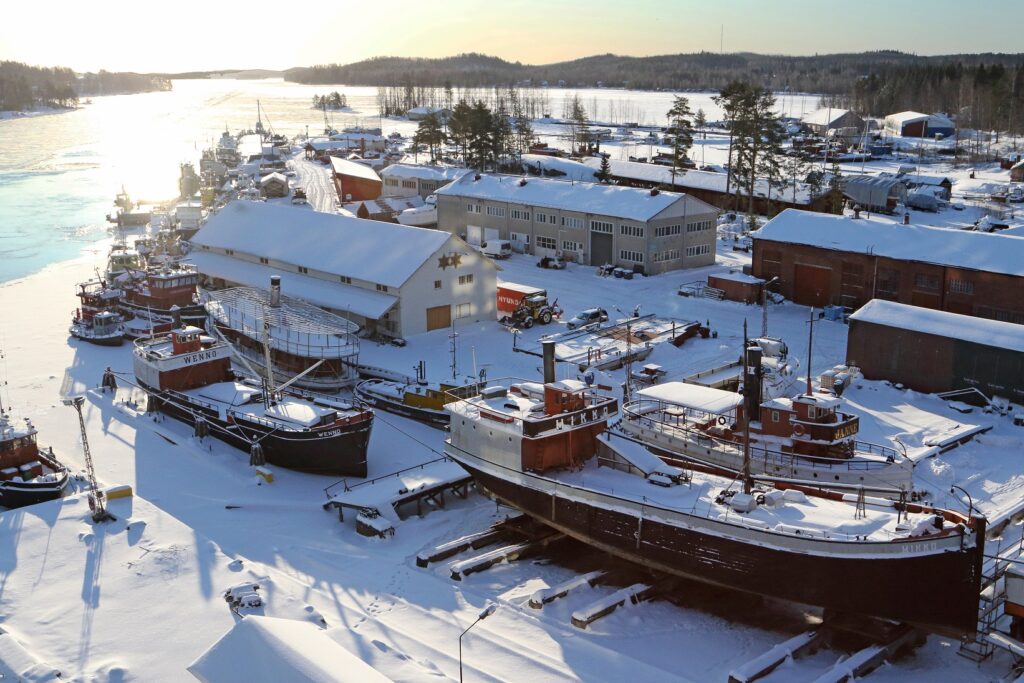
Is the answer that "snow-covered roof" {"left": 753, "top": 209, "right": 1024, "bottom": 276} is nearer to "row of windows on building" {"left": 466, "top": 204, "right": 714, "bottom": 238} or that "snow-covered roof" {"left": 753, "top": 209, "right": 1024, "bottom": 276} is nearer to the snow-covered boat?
"row of windows on building" {"left": 466, "top": 204, "right": 714, "bottom": 238}

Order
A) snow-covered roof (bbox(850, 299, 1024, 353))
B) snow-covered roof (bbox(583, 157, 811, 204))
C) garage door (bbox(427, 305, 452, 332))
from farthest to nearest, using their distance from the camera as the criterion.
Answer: snow-covered roof (bbox(583, 157, 811, 204))
garage door (bbox(427, 305, 452, 332))
snow-covered roof (bbox(850, 299, 1024, 353))

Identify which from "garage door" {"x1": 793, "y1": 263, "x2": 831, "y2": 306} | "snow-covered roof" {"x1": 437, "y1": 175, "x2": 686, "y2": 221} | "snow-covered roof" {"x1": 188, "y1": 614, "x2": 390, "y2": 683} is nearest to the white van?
"snow-covered roof" {"x1": 437, "y1": 175, "x2": 686, "y2": 221}

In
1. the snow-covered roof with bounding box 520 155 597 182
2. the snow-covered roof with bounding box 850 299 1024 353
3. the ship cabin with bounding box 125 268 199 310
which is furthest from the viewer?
the snow-covered roof with bounding box 520 155 597 182

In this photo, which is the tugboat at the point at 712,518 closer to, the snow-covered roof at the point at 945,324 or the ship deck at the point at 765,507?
the ship deck at the point at 765,507

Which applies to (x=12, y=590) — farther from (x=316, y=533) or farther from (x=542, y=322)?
(x=542, y=322)

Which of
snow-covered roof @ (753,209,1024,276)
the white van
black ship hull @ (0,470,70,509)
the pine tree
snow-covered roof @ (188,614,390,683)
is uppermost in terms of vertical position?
the pine tree

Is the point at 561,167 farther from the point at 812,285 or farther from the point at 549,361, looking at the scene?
the point at 549,361

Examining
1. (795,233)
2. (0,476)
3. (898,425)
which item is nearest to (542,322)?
(795,233)
